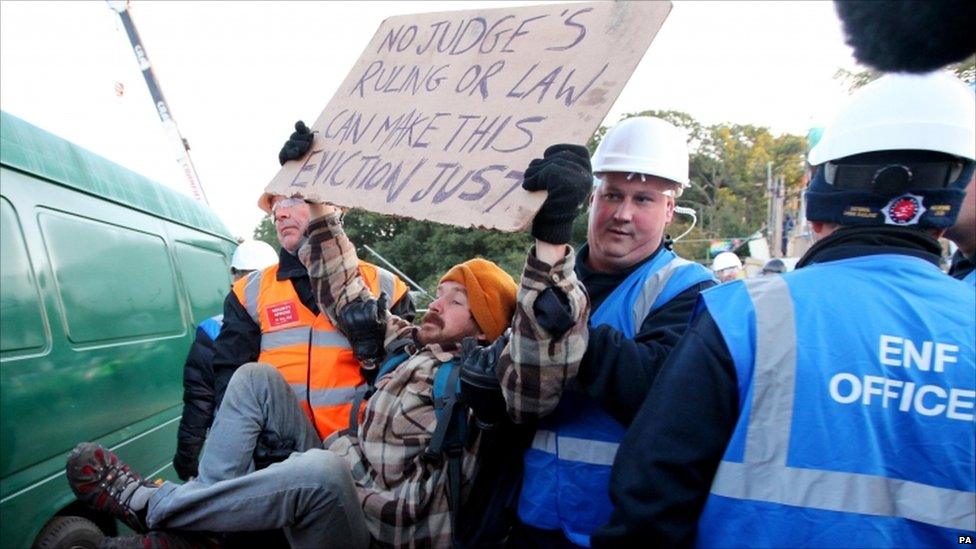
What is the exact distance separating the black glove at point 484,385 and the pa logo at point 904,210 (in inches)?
34.3

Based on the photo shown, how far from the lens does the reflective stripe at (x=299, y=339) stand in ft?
7.96

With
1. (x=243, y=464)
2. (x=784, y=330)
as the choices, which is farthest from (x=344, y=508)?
(x=784, y=330)

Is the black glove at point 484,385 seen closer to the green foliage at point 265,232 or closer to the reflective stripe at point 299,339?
the reflective stripe at point 299,339

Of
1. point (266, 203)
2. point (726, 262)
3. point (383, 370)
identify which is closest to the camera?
point (383, 370)

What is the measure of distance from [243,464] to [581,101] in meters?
1.63

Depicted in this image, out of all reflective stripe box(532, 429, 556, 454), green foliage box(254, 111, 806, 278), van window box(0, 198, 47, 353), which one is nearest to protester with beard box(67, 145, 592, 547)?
reflective stripe box(532, 429, 556, 454)

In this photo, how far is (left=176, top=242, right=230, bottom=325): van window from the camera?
4.95m

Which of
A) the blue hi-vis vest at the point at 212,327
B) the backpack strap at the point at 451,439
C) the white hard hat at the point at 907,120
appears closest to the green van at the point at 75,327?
the blue hi-vis vest at the point at 212,327

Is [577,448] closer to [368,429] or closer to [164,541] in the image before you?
[368,429]

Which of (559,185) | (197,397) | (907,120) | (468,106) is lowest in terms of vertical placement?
(907,120)

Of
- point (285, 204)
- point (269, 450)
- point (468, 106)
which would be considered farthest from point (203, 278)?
point (468, 106)

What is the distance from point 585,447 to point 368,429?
2.49 feet

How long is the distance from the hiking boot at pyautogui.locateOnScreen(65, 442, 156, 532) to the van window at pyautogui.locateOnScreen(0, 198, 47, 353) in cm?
69

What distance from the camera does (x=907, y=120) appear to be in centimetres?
114
